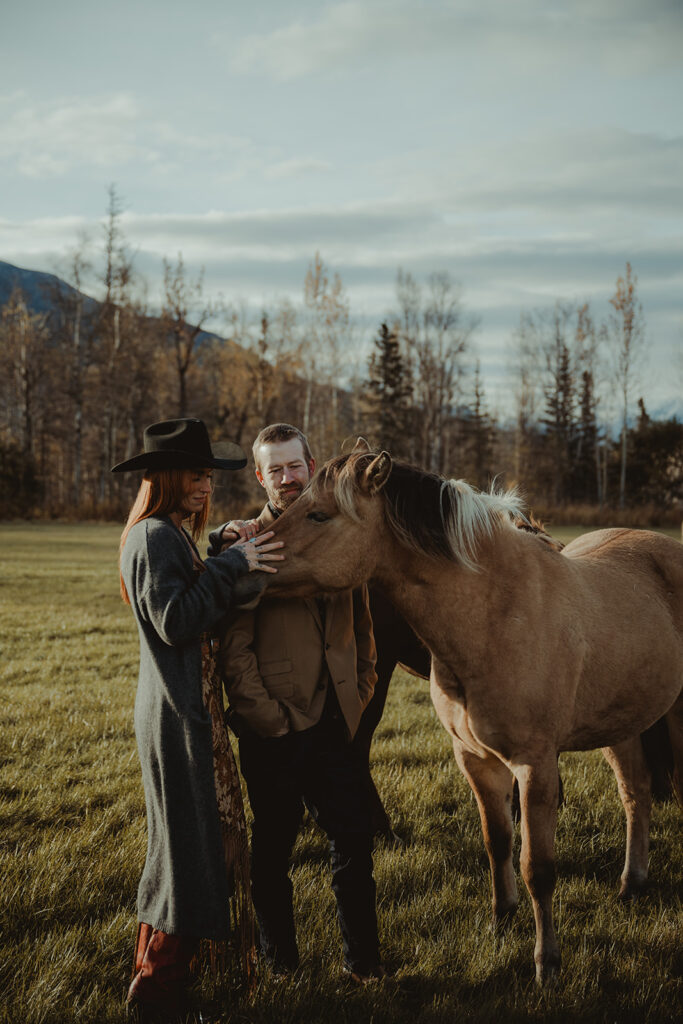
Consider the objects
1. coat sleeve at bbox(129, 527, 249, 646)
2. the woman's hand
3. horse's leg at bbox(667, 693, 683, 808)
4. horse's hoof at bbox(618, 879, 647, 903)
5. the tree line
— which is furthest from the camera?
the tree line

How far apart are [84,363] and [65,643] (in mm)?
32948

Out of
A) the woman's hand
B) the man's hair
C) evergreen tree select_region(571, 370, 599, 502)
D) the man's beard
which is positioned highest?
evergreen tree select_region(571, 370, 599, 502)

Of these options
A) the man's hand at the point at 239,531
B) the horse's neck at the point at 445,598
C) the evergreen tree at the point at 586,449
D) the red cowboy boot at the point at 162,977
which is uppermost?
the evergreen tree at the point at 586,449

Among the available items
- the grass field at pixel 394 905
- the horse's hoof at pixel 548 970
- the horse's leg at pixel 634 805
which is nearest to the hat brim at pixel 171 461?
the grass field at pixel 394 905

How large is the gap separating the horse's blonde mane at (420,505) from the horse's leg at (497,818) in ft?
3.58

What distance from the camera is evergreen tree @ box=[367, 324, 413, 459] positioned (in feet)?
141

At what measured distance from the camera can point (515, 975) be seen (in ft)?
9.70

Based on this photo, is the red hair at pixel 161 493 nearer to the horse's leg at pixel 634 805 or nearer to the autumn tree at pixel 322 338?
the horse's leg at pixel 634 805

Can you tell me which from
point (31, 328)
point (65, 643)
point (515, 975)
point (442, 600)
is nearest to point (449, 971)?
point (515, 975)

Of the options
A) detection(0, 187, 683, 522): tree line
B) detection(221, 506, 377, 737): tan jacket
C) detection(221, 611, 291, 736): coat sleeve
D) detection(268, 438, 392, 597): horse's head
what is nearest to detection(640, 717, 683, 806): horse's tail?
detection(221, 506, 377, 737): tan jacket

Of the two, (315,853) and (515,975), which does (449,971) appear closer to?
(515,975)

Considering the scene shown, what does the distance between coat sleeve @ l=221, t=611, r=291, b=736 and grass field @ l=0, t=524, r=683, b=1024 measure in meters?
1.06

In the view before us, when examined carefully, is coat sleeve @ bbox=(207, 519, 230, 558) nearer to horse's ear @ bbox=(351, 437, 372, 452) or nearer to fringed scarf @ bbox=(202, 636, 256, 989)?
fringed scarf @ bbox=(202, 636, 256, 989)

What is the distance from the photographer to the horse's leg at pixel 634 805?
12.2 ft
